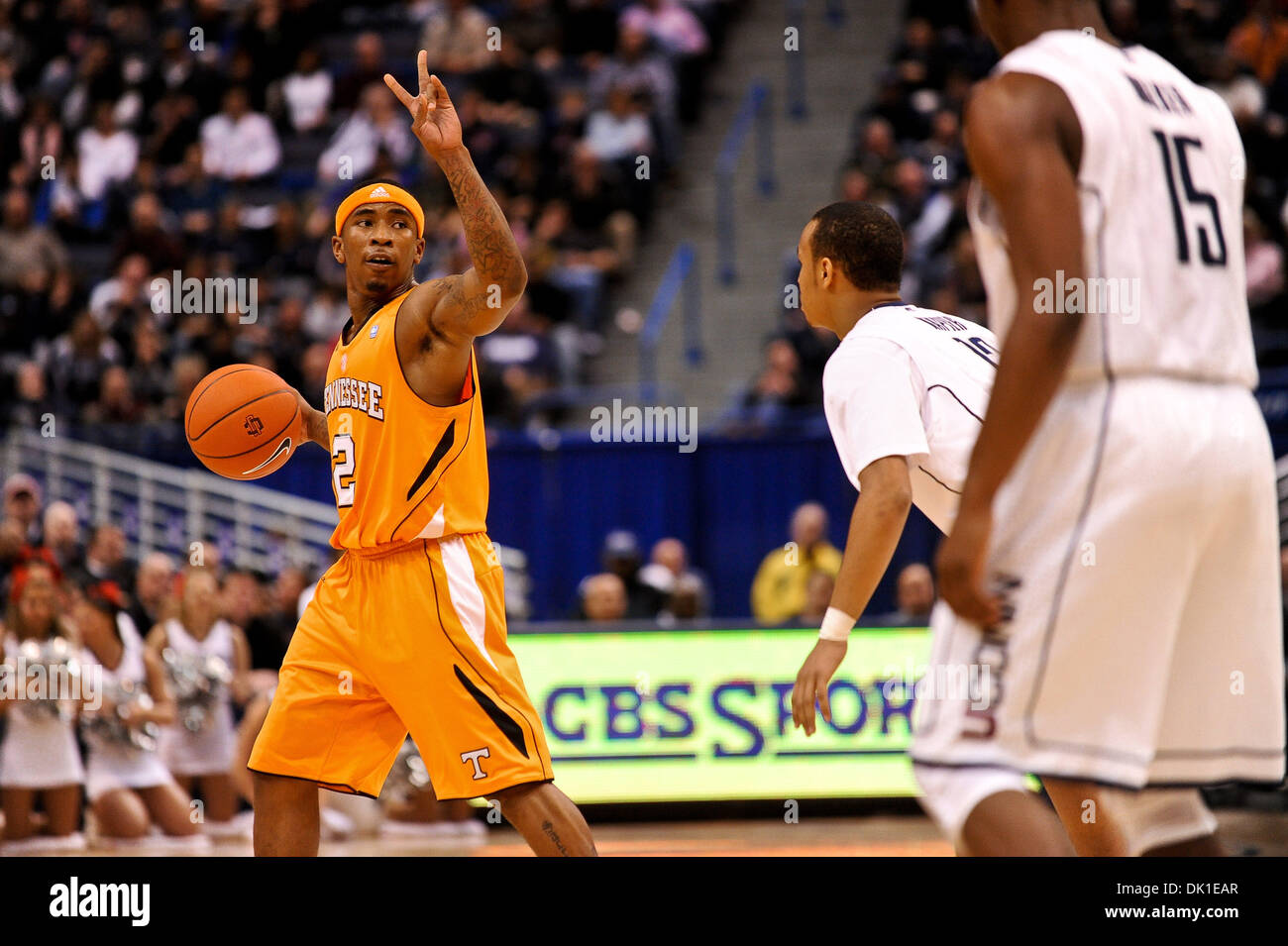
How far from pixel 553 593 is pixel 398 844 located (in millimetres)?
3170

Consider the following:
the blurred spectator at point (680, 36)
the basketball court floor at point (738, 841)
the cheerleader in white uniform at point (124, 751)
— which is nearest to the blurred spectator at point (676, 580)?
the basketball court floor at point (738, 841)

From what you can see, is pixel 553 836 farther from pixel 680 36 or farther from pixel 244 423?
pixel 680 36

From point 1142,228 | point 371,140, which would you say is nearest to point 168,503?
point 371,140

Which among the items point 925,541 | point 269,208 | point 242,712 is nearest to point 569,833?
point 242,712

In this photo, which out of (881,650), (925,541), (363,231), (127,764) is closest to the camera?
(363,231)

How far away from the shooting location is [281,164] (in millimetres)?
16109

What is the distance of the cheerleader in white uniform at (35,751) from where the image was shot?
8.91 m

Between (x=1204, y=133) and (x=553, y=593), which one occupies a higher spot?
(x=1204, y=133)

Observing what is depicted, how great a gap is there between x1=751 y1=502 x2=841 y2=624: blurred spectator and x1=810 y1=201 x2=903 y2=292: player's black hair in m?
6.68

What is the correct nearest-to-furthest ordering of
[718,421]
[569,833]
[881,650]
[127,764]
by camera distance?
[569,833]
[127,764]
[881,650]
[718,421]

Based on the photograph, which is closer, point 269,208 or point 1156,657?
point 1156,657

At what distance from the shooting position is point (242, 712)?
9922 millimetres

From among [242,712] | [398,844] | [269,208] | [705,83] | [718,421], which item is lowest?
[398,844]

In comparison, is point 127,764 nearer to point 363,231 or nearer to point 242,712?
point 242,712
